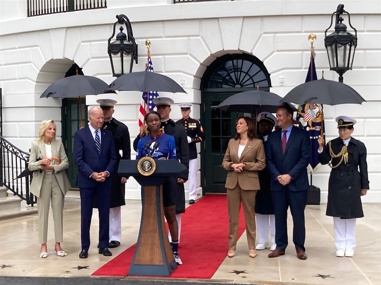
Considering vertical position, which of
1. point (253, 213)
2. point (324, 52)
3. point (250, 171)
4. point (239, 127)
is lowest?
point (253, 213)

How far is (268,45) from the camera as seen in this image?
41.4 feet

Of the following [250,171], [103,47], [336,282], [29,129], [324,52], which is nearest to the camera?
[336,282]

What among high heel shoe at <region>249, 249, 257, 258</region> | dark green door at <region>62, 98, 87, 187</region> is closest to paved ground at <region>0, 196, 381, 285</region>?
high heel shoe at <region>249, 249, 257, 258</region>

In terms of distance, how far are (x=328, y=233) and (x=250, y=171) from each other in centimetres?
262

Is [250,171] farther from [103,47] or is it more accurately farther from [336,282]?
[103,47]

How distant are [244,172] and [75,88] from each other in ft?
8.54

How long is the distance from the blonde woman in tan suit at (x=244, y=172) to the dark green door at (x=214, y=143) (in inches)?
235

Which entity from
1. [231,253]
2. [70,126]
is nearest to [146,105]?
[70,126]

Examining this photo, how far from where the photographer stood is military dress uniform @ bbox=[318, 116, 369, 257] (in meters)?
7.49

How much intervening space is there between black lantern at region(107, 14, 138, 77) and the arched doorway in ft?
6.24

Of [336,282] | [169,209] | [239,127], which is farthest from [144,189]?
[336,282]

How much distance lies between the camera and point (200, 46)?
1295cm

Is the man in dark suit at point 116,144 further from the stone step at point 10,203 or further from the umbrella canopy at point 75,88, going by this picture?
the stone step at point 10,203

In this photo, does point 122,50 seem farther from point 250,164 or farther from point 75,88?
point 250,164
